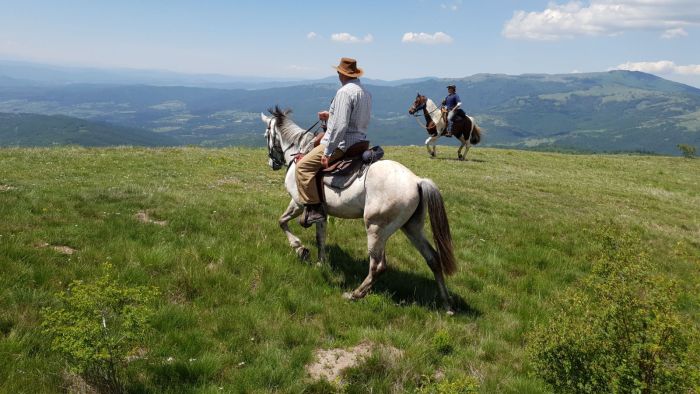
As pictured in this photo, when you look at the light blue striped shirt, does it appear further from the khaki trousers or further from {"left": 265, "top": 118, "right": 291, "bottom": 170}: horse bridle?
{"left": 265, "top": 118, "right": 291, "bottom": 170}: horse bridle

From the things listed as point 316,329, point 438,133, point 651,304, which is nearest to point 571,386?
point 651,304

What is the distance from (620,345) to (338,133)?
6002mm

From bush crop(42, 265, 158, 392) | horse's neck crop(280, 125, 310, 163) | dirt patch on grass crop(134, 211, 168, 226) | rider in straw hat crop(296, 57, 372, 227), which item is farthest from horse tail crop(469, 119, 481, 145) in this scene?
bush crop(42, 265, 158, 392)

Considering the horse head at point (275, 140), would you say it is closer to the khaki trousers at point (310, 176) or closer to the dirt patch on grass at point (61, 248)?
the khaki trousers at point (310, 176)

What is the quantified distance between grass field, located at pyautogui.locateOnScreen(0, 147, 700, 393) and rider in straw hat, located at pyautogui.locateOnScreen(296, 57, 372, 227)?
4.88ft

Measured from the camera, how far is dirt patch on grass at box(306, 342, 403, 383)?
19.6 feet

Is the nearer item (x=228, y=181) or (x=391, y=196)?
(x=391, y=196)

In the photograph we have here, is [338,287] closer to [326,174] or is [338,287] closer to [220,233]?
[326,174]

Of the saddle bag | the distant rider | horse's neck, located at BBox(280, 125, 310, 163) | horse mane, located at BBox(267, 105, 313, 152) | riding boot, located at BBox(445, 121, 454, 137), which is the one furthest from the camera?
riding boot, located at BBox(445, 121, 454, 137)

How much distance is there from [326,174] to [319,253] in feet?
6.51

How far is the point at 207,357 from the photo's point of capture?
579cm

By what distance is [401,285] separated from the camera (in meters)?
9.26

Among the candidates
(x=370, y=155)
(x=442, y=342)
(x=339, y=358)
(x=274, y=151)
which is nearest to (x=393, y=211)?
(x=370, y=155)

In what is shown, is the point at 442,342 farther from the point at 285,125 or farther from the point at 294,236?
the point at 285,125
